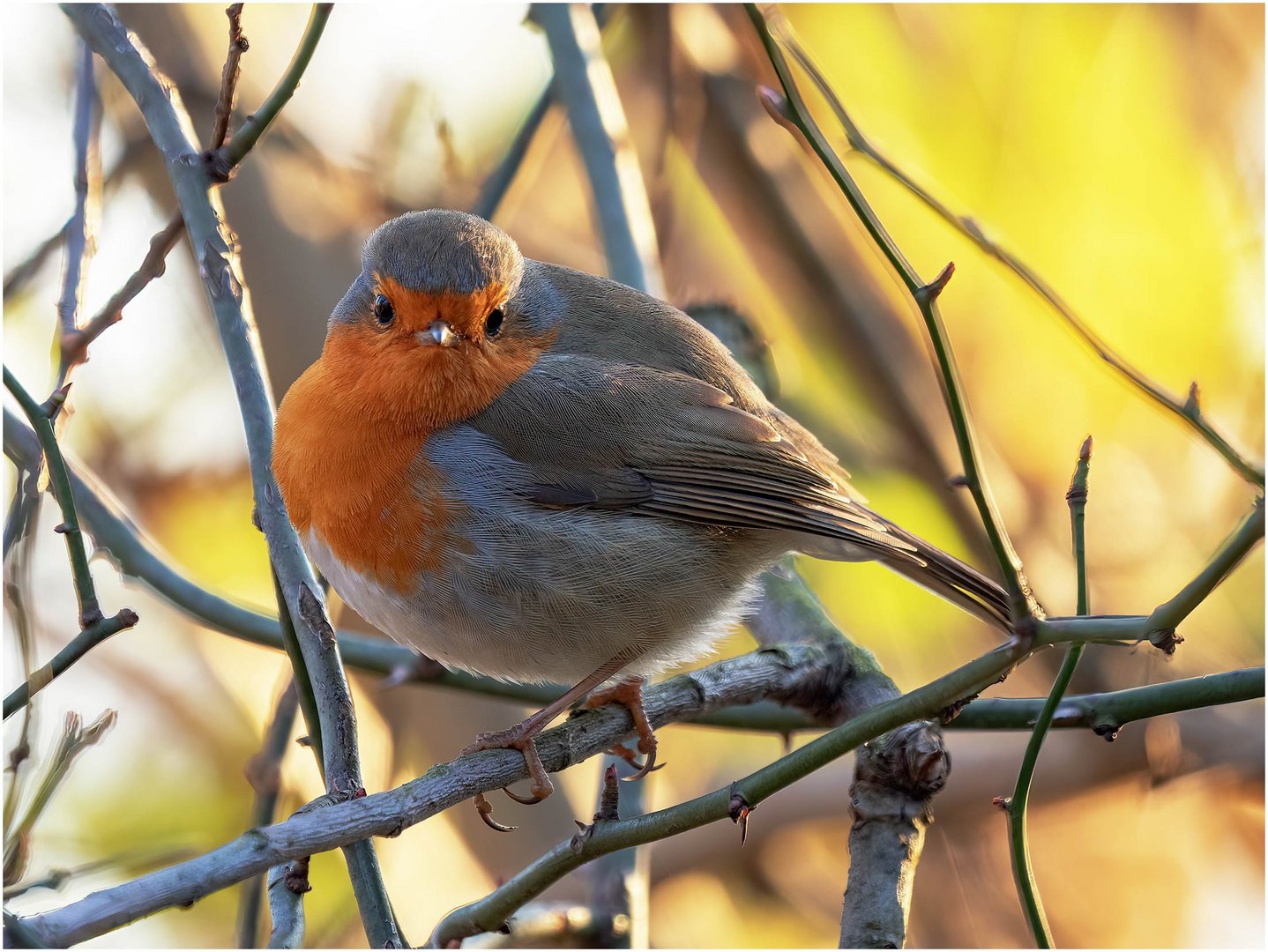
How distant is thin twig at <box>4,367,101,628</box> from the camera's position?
1990mm

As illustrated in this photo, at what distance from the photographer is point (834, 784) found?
4367 mm

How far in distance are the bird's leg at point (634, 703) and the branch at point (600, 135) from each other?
146 cm

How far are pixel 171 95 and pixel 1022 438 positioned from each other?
3366 mm

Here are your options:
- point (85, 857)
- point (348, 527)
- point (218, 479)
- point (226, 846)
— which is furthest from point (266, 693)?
point (226, 846)

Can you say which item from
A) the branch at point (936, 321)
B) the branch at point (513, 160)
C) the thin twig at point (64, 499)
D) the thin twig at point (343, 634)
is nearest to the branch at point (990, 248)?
the branch at point (936, 321)

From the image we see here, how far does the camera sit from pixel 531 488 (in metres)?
3.04

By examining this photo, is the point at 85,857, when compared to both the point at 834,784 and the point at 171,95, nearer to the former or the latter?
the point at 171,95

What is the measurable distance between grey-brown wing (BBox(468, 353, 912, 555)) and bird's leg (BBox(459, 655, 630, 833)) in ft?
1.40

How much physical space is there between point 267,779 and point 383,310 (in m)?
1.25

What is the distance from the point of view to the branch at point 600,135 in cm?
404

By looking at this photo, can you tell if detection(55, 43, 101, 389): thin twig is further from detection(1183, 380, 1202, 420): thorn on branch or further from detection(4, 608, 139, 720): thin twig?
detection(1183, 380, 1202, 420): thorn on branch

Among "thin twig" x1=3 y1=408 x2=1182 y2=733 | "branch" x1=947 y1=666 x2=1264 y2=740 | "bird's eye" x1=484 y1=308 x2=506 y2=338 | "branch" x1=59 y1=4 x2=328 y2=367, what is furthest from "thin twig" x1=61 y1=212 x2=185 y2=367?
"branch" x1=947 y1=666 x2=1264 y2=740

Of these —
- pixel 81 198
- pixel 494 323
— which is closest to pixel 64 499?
pixel 81 198

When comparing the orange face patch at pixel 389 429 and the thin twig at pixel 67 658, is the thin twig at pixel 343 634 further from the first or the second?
the thin twig at pixel 67 658
